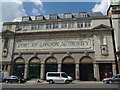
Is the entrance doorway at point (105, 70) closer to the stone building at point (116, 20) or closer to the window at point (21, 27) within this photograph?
the stone building at point (116, 20)

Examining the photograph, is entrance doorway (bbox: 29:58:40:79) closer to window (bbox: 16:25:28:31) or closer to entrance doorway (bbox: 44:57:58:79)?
entrance doorway (bbox: 44:57:58:79)

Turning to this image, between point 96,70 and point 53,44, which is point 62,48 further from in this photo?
point 96,70

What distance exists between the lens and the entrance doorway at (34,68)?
35.5 meters

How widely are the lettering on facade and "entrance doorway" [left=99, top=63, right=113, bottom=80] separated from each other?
18.9 ft

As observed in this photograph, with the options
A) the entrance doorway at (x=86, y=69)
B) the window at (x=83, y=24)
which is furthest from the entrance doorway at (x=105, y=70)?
the window at (x=83, y=24)

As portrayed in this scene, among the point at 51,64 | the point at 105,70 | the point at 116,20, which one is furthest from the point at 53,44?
the point at 116,20

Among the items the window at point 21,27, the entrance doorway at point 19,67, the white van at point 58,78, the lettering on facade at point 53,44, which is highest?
the window at point 21,27

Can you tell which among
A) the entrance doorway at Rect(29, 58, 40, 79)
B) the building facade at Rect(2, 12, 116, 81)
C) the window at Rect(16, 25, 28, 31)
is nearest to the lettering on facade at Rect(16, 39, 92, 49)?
Result: the building facade at Rect(2, 12, 116, 81)

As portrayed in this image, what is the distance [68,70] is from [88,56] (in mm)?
6053

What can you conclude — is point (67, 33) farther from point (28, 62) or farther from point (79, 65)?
point (28, 62)

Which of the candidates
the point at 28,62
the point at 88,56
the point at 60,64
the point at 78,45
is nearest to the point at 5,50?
the point at 28,62

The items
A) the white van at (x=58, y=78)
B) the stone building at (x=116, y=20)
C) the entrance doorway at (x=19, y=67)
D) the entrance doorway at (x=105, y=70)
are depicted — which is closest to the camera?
the white van at (x=58, y=78)

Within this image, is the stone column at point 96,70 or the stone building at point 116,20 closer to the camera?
the stone column at point 96,70

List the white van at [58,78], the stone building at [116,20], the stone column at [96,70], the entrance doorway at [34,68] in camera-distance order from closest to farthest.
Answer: the white van at [58,78]
the stone column at [96,70]
the stone building at [116,20]
the entrance doorway at [34,68]
